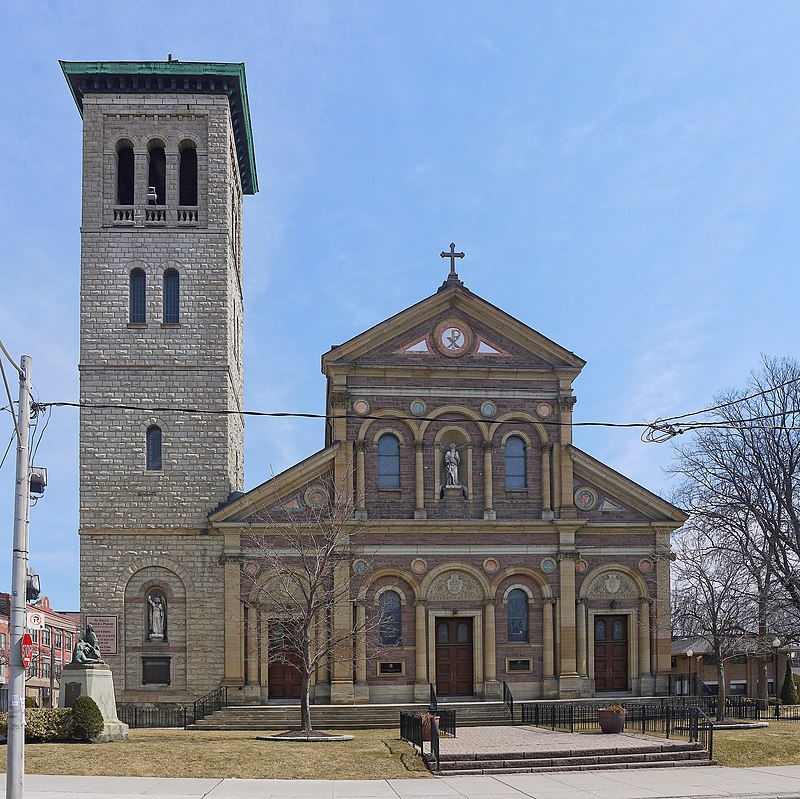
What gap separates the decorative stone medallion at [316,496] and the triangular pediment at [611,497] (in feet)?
29.4

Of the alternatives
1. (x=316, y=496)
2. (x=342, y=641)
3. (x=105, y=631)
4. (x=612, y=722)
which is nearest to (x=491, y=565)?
(x=342, y=641)

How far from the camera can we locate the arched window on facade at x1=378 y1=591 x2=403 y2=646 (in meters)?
37.8

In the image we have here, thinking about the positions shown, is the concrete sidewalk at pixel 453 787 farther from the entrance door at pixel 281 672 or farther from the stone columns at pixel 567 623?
the entrance door at pixel 281 672

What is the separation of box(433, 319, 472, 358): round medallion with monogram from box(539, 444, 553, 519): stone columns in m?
4.53

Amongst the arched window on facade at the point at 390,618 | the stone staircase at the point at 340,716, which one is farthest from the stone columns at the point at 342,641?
the arched window on facade at the point at 390,618

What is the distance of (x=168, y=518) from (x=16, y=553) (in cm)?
2036

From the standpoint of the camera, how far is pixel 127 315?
3919 cm

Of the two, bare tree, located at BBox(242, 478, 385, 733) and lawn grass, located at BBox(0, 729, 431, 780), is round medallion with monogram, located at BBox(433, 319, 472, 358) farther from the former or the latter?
lawn grass, located at BBox(0, 729, 431, 780)

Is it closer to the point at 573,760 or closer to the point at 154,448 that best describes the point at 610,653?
the point at 573,760

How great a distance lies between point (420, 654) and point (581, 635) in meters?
5.75

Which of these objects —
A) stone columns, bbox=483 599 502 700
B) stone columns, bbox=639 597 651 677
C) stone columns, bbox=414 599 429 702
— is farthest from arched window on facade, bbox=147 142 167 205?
stone columns, bbox=639 597 651 677

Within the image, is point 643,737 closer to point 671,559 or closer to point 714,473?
point 671,559

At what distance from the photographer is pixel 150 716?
35.5 meters

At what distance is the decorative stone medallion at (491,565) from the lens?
38375 mm
